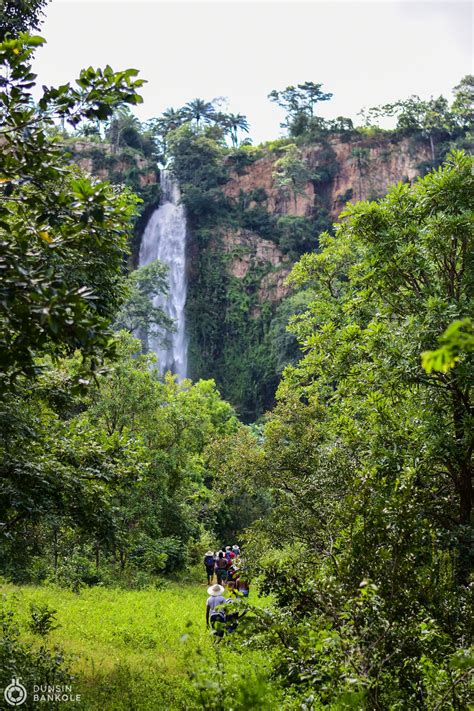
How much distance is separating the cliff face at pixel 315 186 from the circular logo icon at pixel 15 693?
43626mm

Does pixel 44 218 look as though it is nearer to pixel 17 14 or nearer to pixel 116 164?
pixel 17 14

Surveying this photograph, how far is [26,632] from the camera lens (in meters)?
9.23

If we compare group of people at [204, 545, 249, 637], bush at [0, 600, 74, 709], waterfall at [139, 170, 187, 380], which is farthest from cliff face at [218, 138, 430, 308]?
bush at [0, 600, 74, 709]

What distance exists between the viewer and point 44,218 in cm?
492

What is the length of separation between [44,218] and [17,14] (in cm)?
1061

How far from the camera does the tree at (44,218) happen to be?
4.14m

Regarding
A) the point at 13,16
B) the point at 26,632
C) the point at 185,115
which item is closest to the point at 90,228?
the point at 26,632

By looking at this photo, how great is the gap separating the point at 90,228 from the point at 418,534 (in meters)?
3.48

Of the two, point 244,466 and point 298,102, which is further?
point 298,102

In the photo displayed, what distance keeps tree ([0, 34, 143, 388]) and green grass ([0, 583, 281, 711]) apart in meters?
2.00

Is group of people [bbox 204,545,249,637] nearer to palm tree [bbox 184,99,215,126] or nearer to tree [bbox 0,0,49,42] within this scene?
tree [bbox 0,0,49,42]

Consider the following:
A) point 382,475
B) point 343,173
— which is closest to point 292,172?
point 343,173

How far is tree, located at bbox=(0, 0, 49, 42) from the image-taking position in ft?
41.5

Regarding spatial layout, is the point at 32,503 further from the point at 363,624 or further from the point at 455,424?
the point at 455,424
